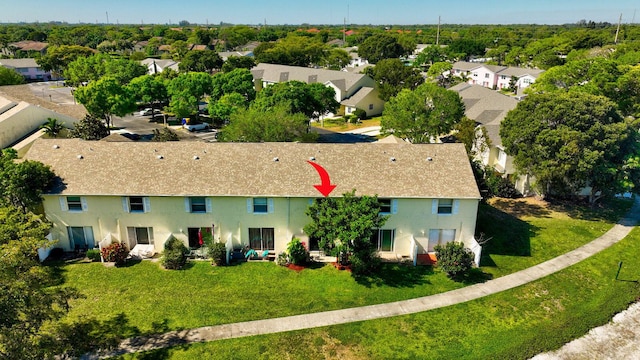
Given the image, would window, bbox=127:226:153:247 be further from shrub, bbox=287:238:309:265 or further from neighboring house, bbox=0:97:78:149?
neighboring house, bbox=0:97:78:149

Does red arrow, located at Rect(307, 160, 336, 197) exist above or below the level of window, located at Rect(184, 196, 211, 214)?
above

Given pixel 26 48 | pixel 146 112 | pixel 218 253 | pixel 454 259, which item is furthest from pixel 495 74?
pixel 26 48

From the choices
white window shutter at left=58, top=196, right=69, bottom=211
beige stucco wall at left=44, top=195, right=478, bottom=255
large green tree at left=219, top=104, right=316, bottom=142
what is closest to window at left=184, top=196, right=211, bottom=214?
beige stucco wall at left=44, top=195, right=478, bottom=255

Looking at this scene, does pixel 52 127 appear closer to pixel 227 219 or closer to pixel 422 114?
pixel 227 219

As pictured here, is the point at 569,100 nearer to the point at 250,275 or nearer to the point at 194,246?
the point at 250,275

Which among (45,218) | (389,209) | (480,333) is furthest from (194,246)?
(480,333)
